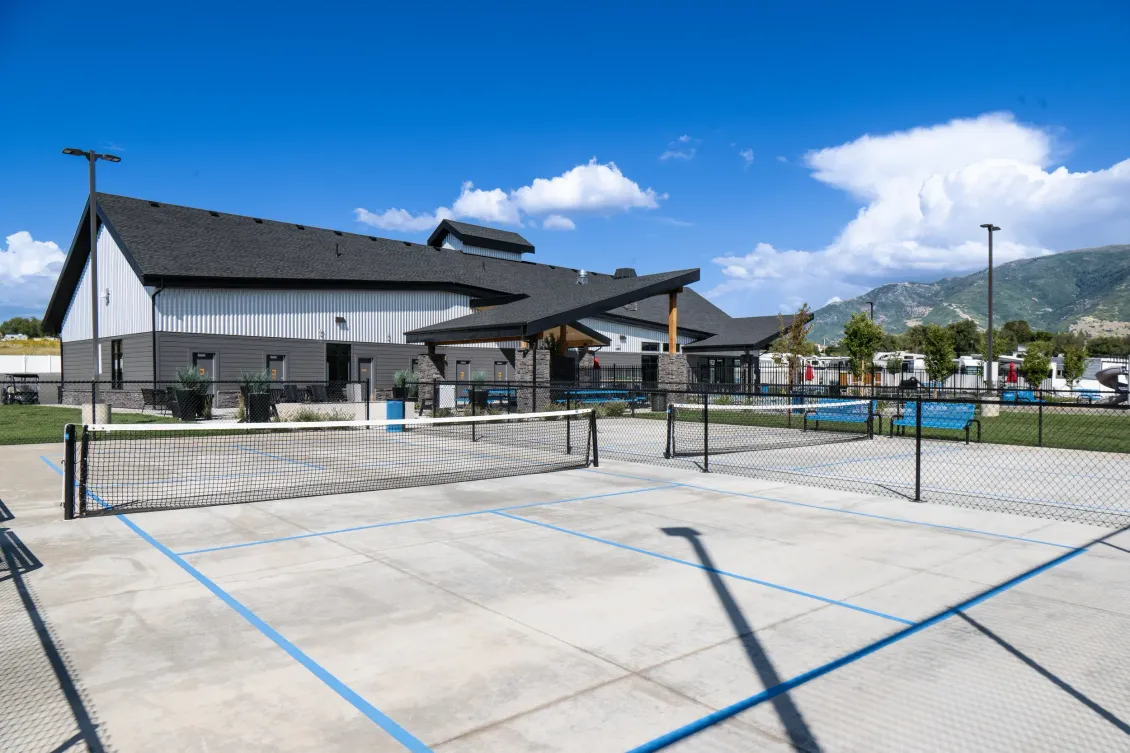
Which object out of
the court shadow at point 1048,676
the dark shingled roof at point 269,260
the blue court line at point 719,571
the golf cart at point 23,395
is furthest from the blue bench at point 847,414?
the golf cart at point 23,395

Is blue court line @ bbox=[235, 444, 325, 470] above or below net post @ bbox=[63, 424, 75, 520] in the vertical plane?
below

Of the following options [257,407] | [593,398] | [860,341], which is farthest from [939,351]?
[257,407]

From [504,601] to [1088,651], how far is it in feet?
13.8

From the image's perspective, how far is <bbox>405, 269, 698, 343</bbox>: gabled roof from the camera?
91.8ft

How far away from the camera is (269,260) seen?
35.8m

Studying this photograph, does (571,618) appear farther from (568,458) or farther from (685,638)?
(568,458)

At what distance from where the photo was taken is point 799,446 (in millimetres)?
18562

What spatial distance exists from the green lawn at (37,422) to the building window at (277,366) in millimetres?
8045

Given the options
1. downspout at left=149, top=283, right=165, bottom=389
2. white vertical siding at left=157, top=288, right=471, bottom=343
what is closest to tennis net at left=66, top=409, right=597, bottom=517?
downspout at left=149, top=283, right=165, bottom=389

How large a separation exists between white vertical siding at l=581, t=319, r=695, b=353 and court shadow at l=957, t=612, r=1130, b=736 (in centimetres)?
3995

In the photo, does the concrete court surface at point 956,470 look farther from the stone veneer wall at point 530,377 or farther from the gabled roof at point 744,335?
the gabled roof at point 744,335

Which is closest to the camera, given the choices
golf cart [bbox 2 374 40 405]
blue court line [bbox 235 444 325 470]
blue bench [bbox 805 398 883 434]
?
blue court line [bbox 235 444 325 470]

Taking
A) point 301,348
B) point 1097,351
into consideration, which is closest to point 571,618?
point 301,348

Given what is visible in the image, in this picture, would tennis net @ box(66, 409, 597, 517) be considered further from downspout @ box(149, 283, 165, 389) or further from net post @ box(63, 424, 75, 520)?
downspout @ box(149, 283, 165, 389)
